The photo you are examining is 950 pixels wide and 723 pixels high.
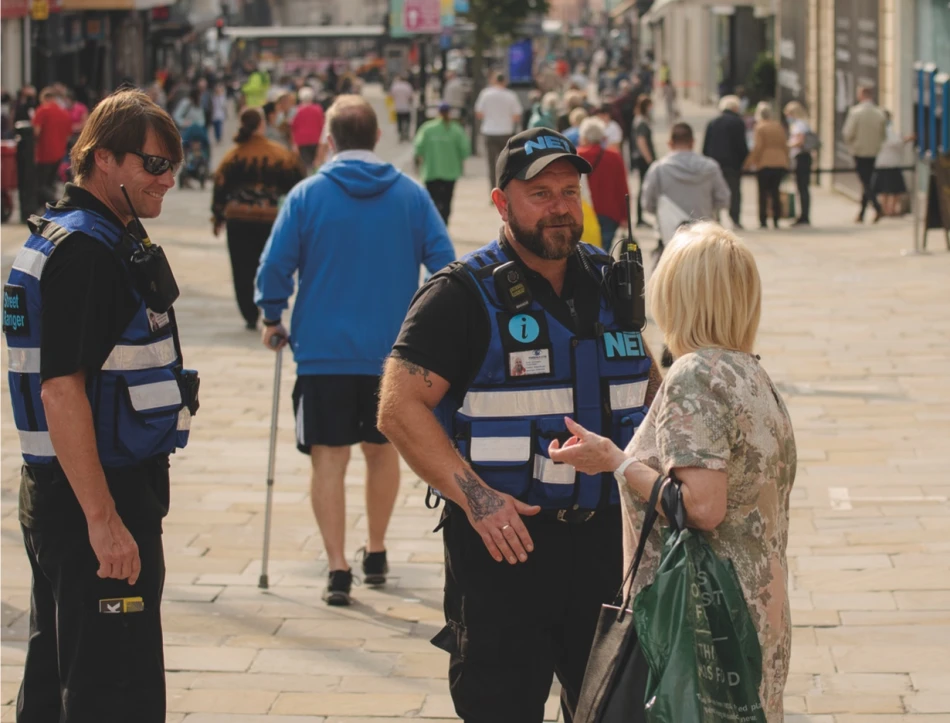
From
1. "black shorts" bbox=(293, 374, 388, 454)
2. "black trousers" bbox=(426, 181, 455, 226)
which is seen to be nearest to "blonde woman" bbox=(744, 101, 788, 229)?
"black trousers" bbox=(426, 181, 455, 226)

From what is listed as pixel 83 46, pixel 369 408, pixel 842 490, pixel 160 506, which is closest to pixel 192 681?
pixel 369 408

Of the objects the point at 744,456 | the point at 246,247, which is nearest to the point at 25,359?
the point at 744,456

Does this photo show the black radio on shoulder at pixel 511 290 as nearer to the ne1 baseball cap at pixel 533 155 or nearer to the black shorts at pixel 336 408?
the ne1 baseball cap at pixel 533 155

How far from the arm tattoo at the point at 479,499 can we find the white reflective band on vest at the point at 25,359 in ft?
3.21

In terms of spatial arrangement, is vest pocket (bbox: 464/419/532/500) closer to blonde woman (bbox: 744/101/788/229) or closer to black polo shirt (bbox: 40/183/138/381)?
black polo shirt (bbox: 40/183/138/381)

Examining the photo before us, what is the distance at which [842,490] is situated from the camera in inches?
311

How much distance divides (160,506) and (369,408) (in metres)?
2.29

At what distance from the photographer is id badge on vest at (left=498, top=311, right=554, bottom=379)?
376 cm

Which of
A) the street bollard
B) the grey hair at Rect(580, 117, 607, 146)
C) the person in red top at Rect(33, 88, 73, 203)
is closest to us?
the grey hair at Rect(580, 117, 607, 146)

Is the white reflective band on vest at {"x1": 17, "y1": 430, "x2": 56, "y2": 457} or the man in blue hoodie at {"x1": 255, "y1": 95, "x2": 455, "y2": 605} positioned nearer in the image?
the white reflective band on vest at {"x1": 17, "y1": 430, "x2": 56, "y2": 457}

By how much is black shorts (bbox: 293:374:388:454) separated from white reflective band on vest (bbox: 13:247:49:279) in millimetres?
2465

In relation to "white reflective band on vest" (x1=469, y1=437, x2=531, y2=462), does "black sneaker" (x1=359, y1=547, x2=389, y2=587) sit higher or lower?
lower

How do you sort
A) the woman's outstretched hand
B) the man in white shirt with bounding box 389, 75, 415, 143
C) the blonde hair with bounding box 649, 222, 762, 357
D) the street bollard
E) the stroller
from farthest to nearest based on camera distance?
the man in white shirt with bounding box 389, 75, 415, 143
the stroller
the street bollard
the woman's outstretched hand
the blonde hair with bounding box 649, 222, 762, 357

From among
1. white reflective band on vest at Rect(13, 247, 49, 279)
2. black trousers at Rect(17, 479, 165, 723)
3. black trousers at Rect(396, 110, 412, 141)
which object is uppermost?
black trousers at Rect(396, 110, 412, 141)
